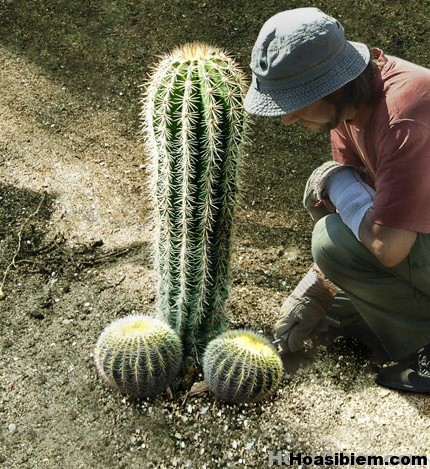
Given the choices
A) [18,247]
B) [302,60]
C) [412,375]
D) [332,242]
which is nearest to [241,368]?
[332,242]

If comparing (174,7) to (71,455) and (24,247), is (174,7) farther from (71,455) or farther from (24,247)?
(71,455)

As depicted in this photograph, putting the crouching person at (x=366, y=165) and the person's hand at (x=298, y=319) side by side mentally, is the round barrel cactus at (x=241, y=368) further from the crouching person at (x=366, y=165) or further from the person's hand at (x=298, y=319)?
the crouching person at (x=366, y=165)

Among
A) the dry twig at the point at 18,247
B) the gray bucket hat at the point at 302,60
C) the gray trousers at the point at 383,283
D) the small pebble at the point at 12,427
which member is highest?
the gray bucket hat at the point at 302,60

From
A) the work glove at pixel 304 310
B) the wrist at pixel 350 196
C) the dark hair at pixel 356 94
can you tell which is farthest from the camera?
the work glove at pixel 304 310

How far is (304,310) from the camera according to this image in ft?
8.73

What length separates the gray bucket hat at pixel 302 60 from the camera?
197cm

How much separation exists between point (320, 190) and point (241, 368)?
0.66m

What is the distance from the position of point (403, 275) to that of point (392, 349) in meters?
0.35

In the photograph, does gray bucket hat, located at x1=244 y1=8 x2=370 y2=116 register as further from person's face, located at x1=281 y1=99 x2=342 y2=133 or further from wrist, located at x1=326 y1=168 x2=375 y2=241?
wrist, located at x1=326 y1=168 x2=375 y2=241

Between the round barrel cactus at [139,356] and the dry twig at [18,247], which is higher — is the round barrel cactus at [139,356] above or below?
above

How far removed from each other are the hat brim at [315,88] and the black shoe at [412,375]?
1.05 metres

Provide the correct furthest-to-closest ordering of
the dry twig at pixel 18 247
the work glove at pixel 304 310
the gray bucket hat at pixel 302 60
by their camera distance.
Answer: the dry twig at pixel 18 247 → the work glove at pixel 304 310 → the gray bucket hat at pixel 302 60

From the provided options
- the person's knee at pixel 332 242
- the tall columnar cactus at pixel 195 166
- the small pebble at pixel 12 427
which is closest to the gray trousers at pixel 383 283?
the person's knee at pixel 332 242

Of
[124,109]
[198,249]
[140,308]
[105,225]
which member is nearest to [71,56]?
[124,109]
